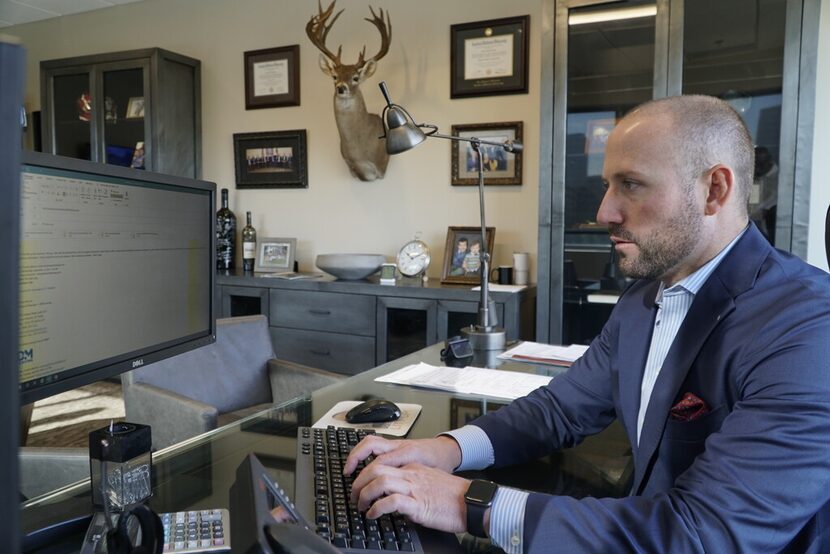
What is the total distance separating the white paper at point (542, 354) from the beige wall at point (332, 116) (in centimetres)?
159

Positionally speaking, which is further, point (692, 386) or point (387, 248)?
point (387, 248)

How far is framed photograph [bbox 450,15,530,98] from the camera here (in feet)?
11.3

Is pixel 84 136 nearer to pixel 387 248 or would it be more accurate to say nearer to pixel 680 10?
pixel 387 248

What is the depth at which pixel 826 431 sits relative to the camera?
29.4 inches

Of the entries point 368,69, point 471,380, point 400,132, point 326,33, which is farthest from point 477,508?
point 326,33

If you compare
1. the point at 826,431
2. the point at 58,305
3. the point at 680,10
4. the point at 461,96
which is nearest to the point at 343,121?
Answer: the point at 461,96

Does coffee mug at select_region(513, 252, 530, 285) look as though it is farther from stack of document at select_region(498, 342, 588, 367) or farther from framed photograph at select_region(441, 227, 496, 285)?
stack of document at select_region(498, 342, 588, 367)

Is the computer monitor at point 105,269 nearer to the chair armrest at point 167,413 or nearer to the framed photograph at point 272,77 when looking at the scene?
the chair armrest at point 167,413

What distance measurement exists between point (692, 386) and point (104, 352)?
84cm

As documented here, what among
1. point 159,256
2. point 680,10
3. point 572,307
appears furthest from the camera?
point 572,307

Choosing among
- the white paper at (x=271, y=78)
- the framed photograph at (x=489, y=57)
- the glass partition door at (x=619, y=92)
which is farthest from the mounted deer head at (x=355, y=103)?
the glass partition door at (x=619, y=92)

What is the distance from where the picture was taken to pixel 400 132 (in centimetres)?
198

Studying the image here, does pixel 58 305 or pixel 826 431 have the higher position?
pixel 58 305

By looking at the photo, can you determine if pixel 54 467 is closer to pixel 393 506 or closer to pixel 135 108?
pixel 393 506
